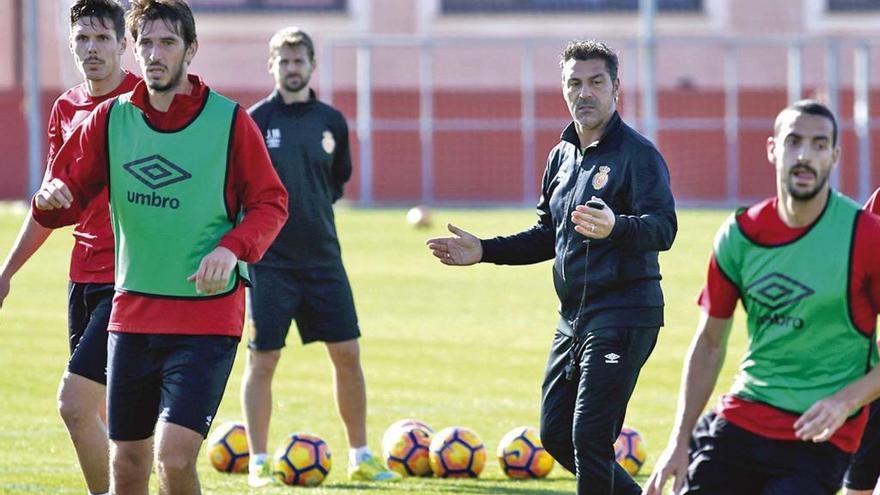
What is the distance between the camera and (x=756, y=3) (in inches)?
1613

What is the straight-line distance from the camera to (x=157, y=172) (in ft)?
22.1

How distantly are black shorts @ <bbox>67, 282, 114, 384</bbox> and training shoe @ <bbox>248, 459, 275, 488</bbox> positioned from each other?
1824 mm

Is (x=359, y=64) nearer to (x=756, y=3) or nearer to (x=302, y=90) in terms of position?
(x=756, y=3)

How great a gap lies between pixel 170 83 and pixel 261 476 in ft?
10.8

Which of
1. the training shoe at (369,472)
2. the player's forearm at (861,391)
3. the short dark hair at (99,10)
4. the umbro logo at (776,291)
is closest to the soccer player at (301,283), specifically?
the training shoe at (369,472)

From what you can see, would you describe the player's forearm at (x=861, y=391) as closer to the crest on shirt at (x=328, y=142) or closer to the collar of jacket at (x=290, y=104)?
the crest on shirt at (x=328, y=142)

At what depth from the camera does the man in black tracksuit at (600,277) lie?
23.3ft

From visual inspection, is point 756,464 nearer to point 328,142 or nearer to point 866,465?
point 866,465

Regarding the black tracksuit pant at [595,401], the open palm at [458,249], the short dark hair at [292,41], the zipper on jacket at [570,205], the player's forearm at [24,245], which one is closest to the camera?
the black tracksuit pant at [595,401]

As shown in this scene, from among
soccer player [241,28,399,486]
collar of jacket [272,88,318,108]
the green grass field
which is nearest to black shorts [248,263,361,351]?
soccer player [241,28,399,486]

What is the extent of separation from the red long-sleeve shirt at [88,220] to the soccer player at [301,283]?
6.28 feet

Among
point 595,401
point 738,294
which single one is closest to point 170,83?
point 595,401

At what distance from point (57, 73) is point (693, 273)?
2123 centimetres

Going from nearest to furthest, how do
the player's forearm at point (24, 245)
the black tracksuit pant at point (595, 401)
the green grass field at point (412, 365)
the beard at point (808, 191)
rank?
the beard at point (808, 191) → the black tracksuit pant at point (595, 401) → the player's forearm at point (24, 245) → the green grass field at point (412, 365)
